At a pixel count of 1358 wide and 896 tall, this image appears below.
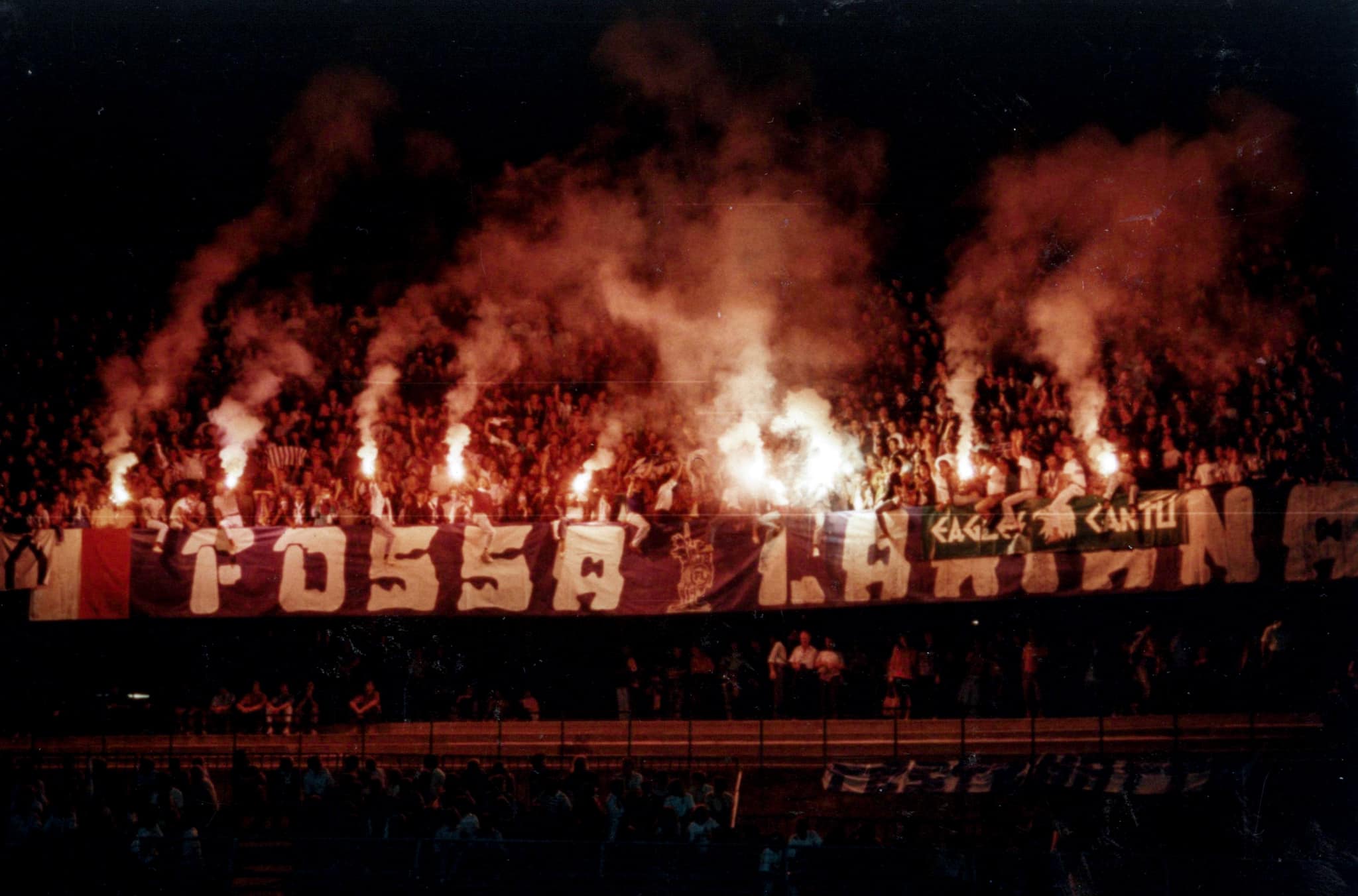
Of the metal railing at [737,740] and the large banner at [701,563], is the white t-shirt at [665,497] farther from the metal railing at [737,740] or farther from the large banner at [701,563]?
the metal railing at [737,740]

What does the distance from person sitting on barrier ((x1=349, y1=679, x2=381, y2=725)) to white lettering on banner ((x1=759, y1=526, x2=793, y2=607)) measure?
4.89 meters

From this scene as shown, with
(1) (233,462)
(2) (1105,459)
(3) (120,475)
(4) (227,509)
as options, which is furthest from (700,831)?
(3) (120,475)

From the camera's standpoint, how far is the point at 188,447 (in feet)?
53.6

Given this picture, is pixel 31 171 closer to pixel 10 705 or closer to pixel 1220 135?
pixel 10 705

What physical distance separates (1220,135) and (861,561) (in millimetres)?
7302

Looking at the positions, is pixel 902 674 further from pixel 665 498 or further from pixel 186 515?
pixel 186 515

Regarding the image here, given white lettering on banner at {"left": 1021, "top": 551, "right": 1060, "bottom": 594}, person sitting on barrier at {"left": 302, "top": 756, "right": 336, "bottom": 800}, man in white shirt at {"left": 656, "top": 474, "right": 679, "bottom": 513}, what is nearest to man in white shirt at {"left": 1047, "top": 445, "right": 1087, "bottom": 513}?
white lettering on banner at {"left": 1021, "top": 551, "right": 1060, "bottom": 594}

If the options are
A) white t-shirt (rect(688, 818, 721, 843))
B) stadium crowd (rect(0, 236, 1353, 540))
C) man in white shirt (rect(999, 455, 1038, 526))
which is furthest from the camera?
stadium crowd (rect(0, 236, 1353, 540))

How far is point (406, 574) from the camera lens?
48.0 ft

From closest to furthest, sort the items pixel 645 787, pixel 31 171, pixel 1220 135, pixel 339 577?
pixel 645 787 → pixel 339 577 → pixel 1220 135 → pixel 31 171

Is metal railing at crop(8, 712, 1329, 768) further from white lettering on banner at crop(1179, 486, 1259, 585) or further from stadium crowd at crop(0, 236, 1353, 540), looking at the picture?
stadium crowd at crop(0, 236, 1353, 540)

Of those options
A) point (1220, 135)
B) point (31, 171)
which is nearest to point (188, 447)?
point (31, 171)

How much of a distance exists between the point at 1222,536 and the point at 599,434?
746 centimetres

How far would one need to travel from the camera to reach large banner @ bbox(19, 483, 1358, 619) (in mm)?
13156
